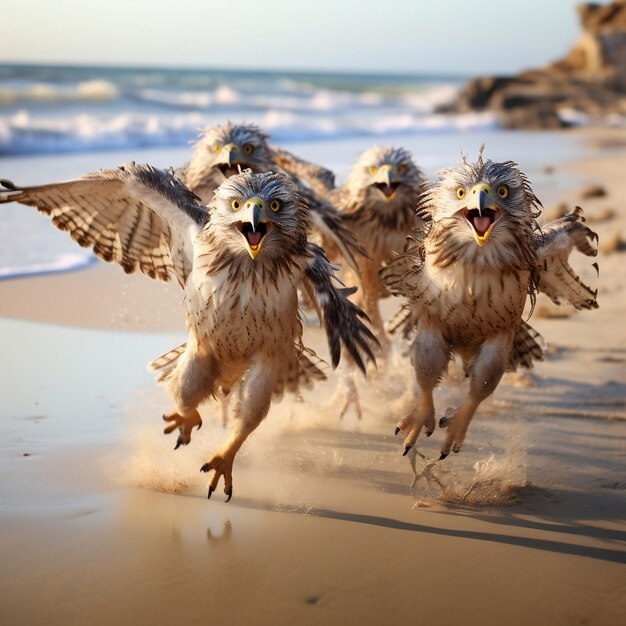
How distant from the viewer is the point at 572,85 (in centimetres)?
4303

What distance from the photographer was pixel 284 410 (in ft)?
21.7

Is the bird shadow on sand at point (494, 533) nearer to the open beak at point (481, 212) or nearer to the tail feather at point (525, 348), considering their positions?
the tail feather at point (525, 348)

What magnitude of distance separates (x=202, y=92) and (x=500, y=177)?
3371 centimetres

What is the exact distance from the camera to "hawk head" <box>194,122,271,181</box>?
670 cm

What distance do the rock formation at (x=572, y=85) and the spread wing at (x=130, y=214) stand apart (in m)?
26.5

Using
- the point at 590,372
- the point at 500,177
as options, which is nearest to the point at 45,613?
the point at 500,177

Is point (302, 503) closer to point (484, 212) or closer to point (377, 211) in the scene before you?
point (484, 212)

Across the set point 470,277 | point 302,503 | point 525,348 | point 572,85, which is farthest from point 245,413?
point 572,85

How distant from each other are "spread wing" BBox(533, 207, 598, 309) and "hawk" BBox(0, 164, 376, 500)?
3.92ft

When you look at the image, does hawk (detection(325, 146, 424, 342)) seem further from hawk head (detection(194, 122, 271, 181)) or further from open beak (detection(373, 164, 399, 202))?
hawk head (detection(194, 122, 271, 181))

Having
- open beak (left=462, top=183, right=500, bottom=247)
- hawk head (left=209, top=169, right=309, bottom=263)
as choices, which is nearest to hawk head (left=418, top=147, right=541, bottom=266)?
open beak (left=462, top=183, right=500, bottom=247)

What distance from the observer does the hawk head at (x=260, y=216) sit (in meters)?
4.64

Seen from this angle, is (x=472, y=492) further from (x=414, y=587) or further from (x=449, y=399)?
(x=449, y=399)

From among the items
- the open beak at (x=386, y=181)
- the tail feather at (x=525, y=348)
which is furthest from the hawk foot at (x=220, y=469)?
the open beak at (x=386, y=181)
